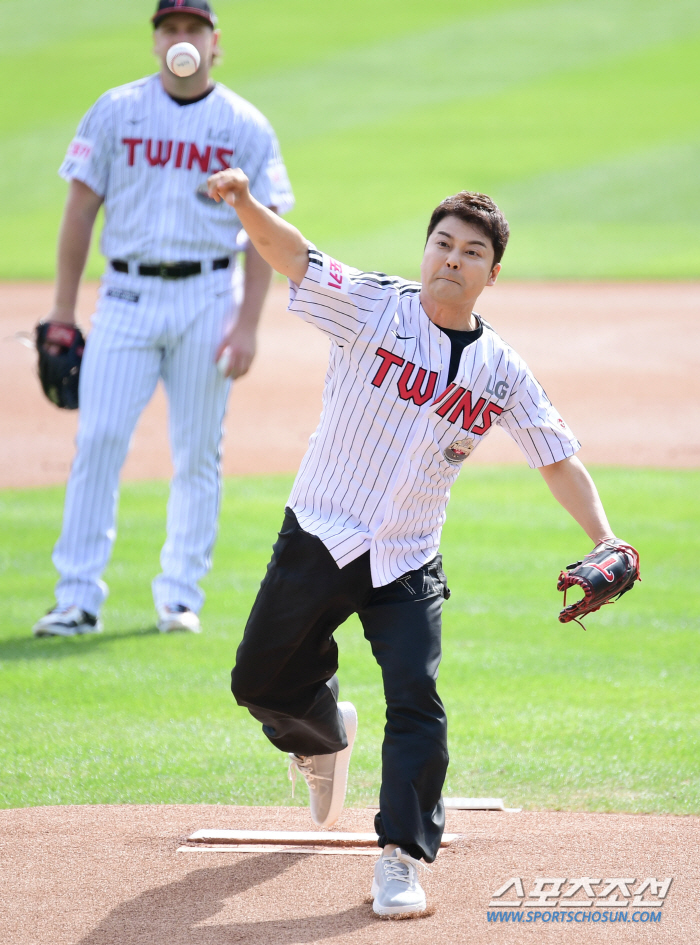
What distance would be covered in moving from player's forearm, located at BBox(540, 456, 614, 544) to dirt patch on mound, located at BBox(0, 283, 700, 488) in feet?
20.7

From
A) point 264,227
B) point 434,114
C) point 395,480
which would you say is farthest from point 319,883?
point 434,114

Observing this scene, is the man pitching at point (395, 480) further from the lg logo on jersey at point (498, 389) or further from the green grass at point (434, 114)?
the green grass at point (434, 114)

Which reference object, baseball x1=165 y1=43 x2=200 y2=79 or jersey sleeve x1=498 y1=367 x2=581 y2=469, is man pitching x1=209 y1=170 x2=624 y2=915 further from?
baseball x1=165 y1=43 x2=200 y2=79

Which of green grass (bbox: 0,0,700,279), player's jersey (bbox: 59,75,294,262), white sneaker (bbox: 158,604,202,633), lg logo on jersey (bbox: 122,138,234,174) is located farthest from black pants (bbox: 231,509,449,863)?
green grass (bbox: 0,0,700,279)

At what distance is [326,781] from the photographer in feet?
11.6

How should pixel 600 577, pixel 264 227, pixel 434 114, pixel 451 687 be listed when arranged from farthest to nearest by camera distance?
pixel 434 114
pixel 451 687
pixel 600 577
pixel 264 227

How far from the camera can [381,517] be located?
324cm

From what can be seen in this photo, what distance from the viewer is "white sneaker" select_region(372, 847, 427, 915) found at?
9.72 ft

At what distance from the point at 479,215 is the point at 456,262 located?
152 mm

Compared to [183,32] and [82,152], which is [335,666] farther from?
[183,32]

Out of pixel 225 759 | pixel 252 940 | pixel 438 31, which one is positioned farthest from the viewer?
pixel 438 31

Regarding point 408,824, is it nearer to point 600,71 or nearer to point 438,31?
point 600,71

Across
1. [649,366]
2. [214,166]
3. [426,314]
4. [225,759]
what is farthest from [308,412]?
[426,314]

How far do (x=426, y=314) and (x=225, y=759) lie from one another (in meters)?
1.81
